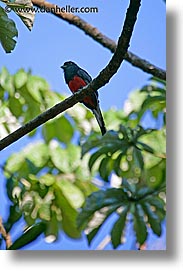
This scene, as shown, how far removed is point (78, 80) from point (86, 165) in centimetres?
26

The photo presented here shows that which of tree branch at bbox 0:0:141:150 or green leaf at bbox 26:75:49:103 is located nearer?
tree branch at bbox 0:0:141:150

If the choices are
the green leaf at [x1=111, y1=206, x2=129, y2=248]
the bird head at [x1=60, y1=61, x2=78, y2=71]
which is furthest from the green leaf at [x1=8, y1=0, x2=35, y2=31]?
the green leaf at [x1=111, y1=206, x2=129, y2=248]

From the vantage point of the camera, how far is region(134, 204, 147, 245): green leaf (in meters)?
2.05

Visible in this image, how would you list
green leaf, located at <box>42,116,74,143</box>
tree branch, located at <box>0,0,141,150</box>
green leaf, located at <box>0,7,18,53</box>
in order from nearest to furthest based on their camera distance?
tree branch, located at <box>0,0,141,150</box> → green leaf, located at <box>0,7,18,53</box> → green leaf, located at <box>42,116,74,143</box>

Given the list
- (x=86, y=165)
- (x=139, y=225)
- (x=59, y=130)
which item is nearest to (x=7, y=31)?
(x=59, y=130)

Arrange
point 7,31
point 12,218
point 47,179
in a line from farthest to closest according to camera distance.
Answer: point 47,179 → point 12,218 → point 7,31

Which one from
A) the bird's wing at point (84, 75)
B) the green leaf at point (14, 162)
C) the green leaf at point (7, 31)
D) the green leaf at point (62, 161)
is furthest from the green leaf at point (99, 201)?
the green leaf at point (7, 31)

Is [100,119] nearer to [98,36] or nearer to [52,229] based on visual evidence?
[98,36]

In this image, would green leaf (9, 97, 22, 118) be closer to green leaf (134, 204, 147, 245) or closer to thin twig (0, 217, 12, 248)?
thin twig (0, 217, 12, 248)

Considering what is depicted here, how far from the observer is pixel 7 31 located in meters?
1.94

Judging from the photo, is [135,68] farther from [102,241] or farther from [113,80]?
[102,241]

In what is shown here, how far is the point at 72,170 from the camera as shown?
214 cm

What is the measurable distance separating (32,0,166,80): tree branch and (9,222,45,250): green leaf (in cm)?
55

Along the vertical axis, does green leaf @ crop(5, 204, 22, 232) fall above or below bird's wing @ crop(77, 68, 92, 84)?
below
